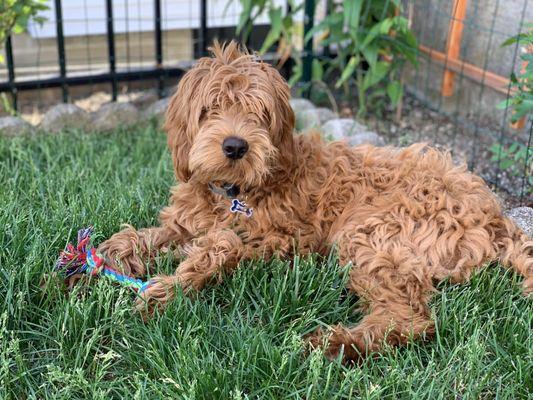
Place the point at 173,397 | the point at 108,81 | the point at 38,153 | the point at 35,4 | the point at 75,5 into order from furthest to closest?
the point at 75,5 < the point at 108,81 < the point at 35,4 < the point at 38,153 < the point at 173,397

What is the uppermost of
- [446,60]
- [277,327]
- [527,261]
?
[446,60]

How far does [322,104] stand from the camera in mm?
6242

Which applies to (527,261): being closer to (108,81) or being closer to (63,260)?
(63,260)

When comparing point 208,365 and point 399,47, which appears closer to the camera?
point 208,365

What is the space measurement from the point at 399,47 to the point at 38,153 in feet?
9.53

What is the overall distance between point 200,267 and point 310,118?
269 centimetres

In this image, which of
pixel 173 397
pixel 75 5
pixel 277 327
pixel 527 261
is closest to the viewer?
pixel 173 397

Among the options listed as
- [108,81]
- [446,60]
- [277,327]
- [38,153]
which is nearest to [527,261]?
[277,327]

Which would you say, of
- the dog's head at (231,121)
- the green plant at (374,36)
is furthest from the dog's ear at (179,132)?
the green plant at (374,36)

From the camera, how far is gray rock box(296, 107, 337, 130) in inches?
213

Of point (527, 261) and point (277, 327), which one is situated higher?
point (527, 261)

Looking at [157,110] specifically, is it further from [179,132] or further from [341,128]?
[179,132]

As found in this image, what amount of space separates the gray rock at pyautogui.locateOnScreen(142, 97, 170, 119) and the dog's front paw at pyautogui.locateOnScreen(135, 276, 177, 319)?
2.84 meters

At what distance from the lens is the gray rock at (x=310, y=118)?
541 centimetres
